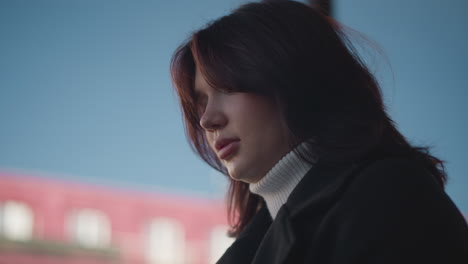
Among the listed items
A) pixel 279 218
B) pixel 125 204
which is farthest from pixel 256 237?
pixel 125 204

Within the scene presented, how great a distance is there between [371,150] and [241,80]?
28 centimetres

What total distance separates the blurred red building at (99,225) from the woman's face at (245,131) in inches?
301

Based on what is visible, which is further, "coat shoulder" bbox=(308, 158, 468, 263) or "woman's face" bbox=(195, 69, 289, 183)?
"woman's face" bbox=(195, 69, 289, 183)

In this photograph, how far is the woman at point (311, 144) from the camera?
3.38ft

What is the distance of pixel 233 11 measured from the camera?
135 centimetres

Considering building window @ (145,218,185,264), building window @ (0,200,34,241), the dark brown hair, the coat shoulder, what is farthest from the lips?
building window @ (145,218,185,264)

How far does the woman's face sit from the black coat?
10cm

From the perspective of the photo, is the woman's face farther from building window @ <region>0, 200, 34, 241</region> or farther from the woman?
building window @ <region>0, 200, 34, 241</region>

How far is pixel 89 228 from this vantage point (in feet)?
31.5

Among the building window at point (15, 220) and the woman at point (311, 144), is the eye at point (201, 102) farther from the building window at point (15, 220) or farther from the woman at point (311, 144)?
the building window at point (15, 220)

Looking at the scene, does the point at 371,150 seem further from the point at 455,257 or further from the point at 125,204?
the point at 125,204

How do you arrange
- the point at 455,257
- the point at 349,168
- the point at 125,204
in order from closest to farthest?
the point at 455,257
the point at 349,168
the point at 125,204

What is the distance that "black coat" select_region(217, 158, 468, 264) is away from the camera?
3.26 feet

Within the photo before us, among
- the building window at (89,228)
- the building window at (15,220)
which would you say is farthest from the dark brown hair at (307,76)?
the building window at (89,228)
